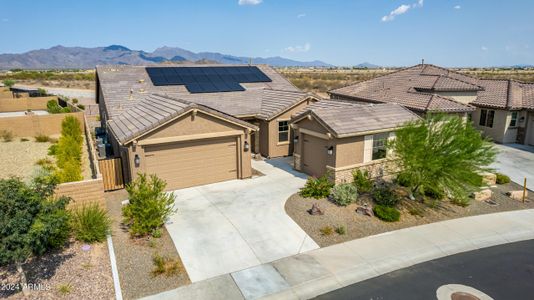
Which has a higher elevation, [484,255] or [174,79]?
[174,79]

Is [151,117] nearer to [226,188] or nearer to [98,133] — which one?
[226,188]

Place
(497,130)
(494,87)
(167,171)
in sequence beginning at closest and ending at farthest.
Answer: (167,171), (497,130), (494,87)

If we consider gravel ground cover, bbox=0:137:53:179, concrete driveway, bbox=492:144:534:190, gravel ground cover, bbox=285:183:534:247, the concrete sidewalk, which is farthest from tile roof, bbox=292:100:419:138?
gravel ground cover, bbox=0:137:53:179

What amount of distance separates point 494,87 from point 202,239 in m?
27.2

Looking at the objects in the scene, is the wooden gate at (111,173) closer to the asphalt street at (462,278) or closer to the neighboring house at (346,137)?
the neighboring house at (346,137)

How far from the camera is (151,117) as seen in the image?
16375 mm

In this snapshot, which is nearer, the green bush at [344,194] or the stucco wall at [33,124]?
the green bush at [344,194]

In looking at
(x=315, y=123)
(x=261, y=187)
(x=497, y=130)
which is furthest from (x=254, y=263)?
(x=497, y=130)

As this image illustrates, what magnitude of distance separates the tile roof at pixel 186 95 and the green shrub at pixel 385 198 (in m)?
8.35

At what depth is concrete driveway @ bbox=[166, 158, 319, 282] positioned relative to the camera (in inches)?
421

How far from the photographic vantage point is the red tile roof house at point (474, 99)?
23.5 m

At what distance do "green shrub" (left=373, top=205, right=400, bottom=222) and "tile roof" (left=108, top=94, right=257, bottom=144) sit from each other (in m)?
7.23

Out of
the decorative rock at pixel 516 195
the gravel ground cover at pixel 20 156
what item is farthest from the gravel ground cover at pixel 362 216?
the gravel ground cover at pixel 20 156

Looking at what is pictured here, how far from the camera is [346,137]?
1590cm
